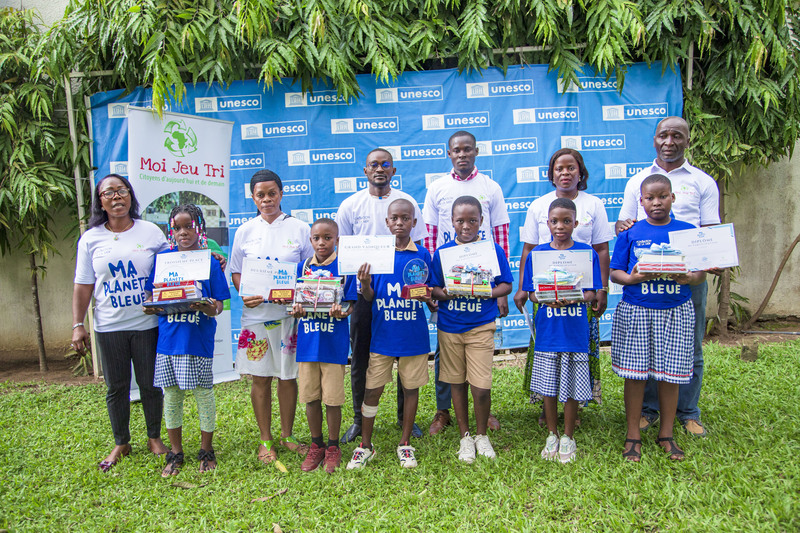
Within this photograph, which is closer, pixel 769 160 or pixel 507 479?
pixel 507 479

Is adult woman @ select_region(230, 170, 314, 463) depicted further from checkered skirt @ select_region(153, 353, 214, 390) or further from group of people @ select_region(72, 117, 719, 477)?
checkered skirt @ select_region(153, 353, 214, 390)

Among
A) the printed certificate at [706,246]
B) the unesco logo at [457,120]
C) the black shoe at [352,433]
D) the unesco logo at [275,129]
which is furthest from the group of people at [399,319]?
the unesco logo at [275,129]

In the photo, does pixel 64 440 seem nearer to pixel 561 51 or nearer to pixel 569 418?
pixel 569 418

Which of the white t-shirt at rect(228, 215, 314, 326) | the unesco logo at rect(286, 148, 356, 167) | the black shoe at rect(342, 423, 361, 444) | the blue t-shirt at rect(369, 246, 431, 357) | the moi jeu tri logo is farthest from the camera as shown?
the unesco logo at rect(286, 148, 356, 167)

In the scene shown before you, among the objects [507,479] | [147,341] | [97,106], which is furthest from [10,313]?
[507,479]

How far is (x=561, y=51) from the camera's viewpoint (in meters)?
5.50

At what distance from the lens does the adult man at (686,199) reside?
348 centimetres

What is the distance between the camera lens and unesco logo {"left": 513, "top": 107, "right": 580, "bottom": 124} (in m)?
5.70

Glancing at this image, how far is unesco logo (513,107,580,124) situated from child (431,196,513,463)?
2.69m

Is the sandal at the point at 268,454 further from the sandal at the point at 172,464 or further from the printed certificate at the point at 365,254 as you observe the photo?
the printed certificate at the point at 365,254

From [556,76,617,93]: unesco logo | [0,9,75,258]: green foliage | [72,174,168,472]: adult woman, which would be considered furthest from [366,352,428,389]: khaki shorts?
[0,9,75,258]: green foliage

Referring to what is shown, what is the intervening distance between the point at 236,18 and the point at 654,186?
4258mm

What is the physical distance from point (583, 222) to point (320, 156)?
3.12 meters

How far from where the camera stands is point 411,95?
5715mm
